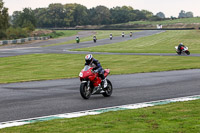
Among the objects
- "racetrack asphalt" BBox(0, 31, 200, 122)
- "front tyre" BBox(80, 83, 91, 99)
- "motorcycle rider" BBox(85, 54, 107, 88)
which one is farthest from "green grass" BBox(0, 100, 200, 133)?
"motorcycle rider" BBox(85, 54, 107, 88)

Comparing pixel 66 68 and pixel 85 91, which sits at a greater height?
pixel 85 91

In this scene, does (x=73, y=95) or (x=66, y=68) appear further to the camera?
(x=66, y=68)

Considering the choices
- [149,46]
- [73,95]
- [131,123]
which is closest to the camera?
[131,123]

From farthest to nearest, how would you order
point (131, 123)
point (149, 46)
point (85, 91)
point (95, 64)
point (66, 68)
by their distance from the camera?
point (149, 46) → point (66, 68) → point (95, 64) → point (85, 91) → point (131, 123)

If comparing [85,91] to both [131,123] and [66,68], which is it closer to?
[131,123]

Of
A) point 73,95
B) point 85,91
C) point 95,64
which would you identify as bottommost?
point 73,95

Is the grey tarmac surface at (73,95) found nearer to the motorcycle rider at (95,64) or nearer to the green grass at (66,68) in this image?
the motorcycle rider at (95,64)

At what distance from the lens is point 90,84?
43.4 ft

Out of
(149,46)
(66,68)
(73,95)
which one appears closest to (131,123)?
(73,95)

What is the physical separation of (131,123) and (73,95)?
564 cm

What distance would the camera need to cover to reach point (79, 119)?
9312 millimetres

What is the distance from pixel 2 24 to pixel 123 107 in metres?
90.1

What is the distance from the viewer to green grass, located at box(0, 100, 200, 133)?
7852 mm

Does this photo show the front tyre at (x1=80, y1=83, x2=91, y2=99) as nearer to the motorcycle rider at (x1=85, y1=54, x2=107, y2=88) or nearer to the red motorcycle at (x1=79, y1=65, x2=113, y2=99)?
the red motorcycle at (x1=79, y1=65, x2=113, y2=99)
